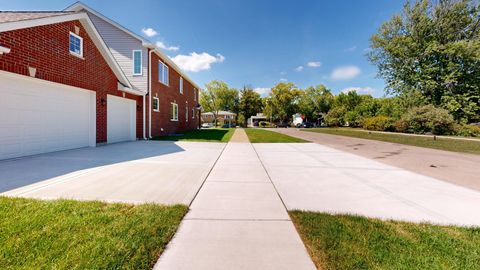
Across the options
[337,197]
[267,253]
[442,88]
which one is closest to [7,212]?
[267,253]

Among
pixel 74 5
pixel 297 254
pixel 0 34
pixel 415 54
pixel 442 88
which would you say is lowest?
pixel 297 254

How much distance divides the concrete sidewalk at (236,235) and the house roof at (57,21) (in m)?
7.34

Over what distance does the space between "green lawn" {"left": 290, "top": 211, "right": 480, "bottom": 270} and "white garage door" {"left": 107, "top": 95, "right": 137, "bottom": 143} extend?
1076 cm

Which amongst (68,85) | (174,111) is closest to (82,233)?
(68,85)

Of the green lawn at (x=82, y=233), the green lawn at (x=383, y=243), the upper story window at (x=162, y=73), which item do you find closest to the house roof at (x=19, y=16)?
the green lawn at (x=82, y=233)

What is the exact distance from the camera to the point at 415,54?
2639cm

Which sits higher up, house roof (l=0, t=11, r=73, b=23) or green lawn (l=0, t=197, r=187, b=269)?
house roof (l=0, t=11, r=73, b=23)

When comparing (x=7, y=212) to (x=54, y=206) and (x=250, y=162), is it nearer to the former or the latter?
(x=54, y=206)

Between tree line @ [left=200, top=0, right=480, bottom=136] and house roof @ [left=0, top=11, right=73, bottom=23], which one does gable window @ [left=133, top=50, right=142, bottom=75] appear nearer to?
house roof @ [left=0, top=11, right=73, bottom=23]

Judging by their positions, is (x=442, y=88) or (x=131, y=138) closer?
(x=131, y=138)

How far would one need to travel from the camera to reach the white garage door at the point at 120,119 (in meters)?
10.5

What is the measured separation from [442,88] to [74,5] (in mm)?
37597

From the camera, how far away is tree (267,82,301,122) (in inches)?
2178

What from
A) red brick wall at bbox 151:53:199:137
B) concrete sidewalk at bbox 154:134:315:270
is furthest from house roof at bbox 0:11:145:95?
concrete sidewalk at bbox 154:134:315:270
